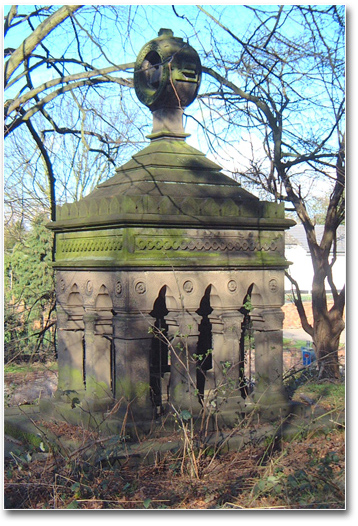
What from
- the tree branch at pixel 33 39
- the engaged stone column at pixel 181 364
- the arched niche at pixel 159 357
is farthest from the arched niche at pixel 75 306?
the tree branch at pixel 33 39

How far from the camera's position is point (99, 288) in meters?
5.71

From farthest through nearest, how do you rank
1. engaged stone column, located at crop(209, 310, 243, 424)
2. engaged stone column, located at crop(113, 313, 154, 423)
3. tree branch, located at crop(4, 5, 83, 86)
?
tree branch, located at crop(4, 5, 83, 86) → engaged stone column, located at crop(209, 310, 243, 424) → engaged stone column, located at crop(113, 313, 154, 423)

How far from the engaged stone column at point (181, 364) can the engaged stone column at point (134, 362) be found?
27 cm

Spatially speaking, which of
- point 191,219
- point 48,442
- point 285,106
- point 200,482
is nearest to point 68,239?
point 191,219

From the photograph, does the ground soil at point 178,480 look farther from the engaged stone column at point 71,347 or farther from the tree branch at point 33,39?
Result: the tree branch at point 33,39

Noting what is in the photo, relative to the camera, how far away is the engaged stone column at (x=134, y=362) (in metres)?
5.29

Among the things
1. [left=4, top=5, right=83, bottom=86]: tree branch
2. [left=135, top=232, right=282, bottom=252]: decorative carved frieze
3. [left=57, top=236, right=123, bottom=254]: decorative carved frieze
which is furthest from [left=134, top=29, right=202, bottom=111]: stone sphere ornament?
[left=57, top=236, right=123, bottom=254]: decorative carved frieze

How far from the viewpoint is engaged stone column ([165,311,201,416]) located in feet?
18.0

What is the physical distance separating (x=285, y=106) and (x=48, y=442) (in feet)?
21.9

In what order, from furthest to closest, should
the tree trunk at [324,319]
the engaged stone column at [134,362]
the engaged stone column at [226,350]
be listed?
1. the tree trunk at [324,319]
2. the engaged stone column at [226,350]
3. the engaged stone column at [134,362]

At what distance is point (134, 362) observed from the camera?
5.31 m

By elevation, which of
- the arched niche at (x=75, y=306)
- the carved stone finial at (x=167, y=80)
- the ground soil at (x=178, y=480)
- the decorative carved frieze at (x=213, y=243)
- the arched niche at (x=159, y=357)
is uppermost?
the carved stone finial at (x=167, y=80)

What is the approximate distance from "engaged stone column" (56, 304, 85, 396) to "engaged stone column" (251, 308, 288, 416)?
1.68m

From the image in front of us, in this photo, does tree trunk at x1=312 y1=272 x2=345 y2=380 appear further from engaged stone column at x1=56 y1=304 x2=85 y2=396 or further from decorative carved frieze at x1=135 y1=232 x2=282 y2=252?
engaged stone column at x1=56 y1=304 x2=85 y2=396
